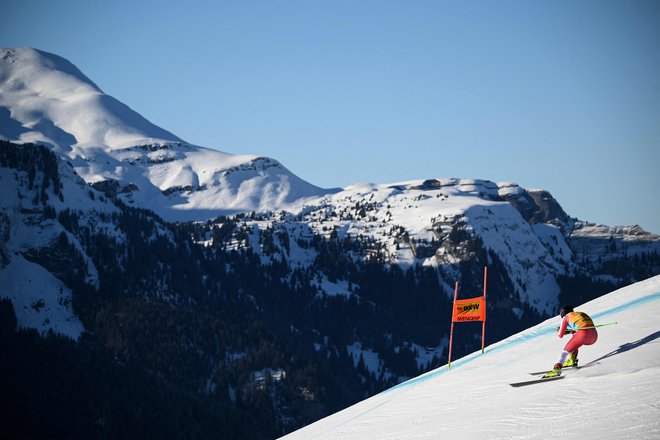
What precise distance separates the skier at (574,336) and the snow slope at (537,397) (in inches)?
19.9

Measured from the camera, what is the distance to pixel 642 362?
31031mm

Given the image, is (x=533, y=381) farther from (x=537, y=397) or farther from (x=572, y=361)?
(x=537, y=397)

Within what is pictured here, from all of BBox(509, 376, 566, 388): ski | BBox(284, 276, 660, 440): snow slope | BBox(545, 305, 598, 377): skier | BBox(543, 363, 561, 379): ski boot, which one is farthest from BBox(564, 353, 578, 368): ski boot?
BBox(509, 376, 566, 388): ski

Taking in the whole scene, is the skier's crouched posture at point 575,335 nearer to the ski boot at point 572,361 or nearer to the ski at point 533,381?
the ski boot at point 572,361

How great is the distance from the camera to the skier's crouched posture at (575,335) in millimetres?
32438

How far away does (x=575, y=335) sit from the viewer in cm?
3266

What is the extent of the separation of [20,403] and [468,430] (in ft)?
560

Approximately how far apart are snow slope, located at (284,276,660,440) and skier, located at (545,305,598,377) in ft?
1.66

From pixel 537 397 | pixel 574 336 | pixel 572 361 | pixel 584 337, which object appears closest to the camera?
pixel 537 397

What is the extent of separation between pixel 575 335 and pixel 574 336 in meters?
0.05

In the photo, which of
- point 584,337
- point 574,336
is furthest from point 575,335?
point 584,337

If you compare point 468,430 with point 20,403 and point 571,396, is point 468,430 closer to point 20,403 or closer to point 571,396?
point 571,396

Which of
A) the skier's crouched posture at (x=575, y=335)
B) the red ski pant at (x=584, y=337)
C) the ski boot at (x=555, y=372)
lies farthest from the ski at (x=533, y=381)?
the red ski pant at (x=584, y=337)

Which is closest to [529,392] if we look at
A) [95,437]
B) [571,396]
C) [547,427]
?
[571,396]
